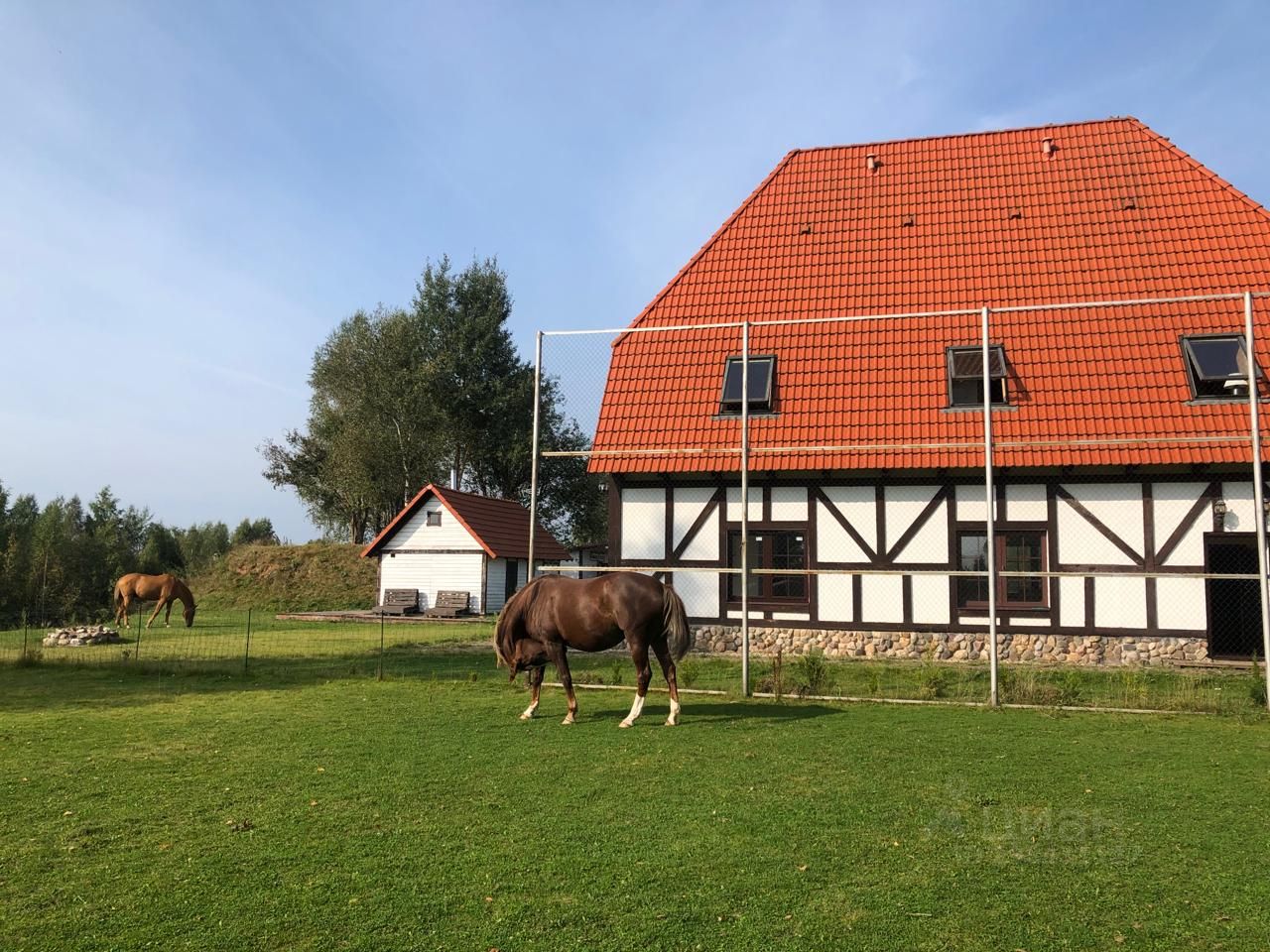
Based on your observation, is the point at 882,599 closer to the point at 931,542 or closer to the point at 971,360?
the point at 931,542

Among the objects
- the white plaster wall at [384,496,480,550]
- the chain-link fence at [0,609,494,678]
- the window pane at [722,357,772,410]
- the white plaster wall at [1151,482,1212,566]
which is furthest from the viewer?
the white plaster wall at [384,496,480,550]

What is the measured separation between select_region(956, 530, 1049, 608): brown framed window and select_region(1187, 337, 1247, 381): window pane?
12.4 ft

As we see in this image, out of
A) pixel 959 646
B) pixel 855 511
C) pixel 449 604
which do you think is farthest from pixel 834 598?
pixel 449 604

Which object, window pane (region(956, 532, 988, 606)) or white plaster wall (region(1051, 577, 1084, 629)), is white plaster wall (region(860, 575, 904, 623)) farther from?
white plaster wall (region(1051, 577, 1084, 629))

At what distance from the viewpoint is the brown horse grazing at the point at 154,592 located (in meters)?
24.8

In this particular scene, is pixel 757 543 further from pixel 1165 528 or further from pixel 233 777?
pixel 233 777

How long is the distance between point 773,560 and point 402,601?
18.1 meters

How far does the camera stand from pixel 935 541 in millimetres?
15273

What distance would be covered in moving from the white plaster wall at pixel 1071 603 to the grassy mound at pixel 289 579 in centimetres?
2670

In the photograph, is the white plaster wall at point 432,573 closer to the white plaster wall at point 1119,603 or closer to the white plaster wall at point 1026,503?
the white plaster wall at point 1026,503

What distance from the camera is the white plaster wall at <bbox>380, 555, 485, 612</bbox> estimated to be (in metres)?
30.3

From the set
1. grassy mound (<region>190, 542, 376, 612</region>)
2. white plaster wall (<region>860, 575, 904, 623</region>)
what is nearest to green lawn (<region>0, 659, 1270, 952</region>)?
white plaster wall (<region>860, 575, 904, 623</region>)

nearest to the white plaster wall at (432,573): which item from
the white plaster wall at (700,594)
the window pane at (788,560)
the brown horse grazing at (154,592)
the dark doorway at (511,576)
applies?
the dark doorway at (511,576)

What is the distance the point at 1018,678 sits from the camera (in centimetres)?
1123
